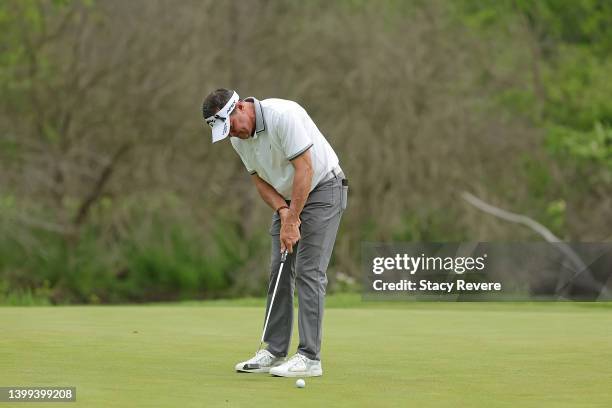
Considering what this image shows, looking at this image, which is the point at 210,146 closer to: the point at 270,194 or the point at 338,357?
the point at 338,357

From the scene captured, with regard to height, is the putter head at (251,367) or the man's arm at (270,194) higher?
the man's arm at (270,194)

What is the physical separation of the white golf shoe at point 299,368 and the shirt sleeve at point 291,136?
115 cm

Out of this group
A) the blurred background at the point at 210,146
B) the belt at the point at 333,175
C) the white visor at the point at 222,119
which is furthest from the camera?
the blurred background at the point at 210,146

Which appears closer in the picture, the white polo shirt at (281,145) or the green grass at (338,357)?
the green grass at (338,357)

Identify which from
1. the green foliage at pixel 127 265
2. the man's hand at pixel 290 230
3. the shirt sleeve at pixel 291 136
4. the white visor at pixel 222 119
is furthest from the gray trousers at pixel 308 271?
the green foliage at pixel 127 265

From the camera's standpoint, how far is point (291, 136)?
7.16m

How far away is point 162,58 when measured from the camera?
81.1 feet

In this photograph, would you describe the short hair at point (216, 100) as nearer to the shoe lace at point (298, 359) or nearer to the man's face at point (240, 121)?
the man's face at point (240, 121)

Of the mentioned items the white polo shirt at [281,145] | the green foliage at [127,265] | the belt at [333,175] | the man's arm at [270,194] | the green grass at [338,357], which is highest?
the white polo shirt at [281,145]

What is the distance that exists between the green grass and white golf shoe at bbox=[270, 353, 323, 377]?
12 centimetres

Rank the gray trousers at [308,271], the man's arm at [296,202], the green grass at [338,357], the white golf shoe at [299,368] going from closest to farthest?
the green grass at [338,357] < the white golf shoe at [299,368] < the man's arm at [296,202] < the gray trousers at [308,271]

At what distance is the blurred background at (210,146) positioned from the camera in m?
24.1

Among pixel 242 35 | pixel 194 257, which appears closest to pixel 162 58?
pixel 242 35

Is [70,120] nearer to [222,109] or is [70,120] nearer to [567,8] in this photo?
[567,8]
